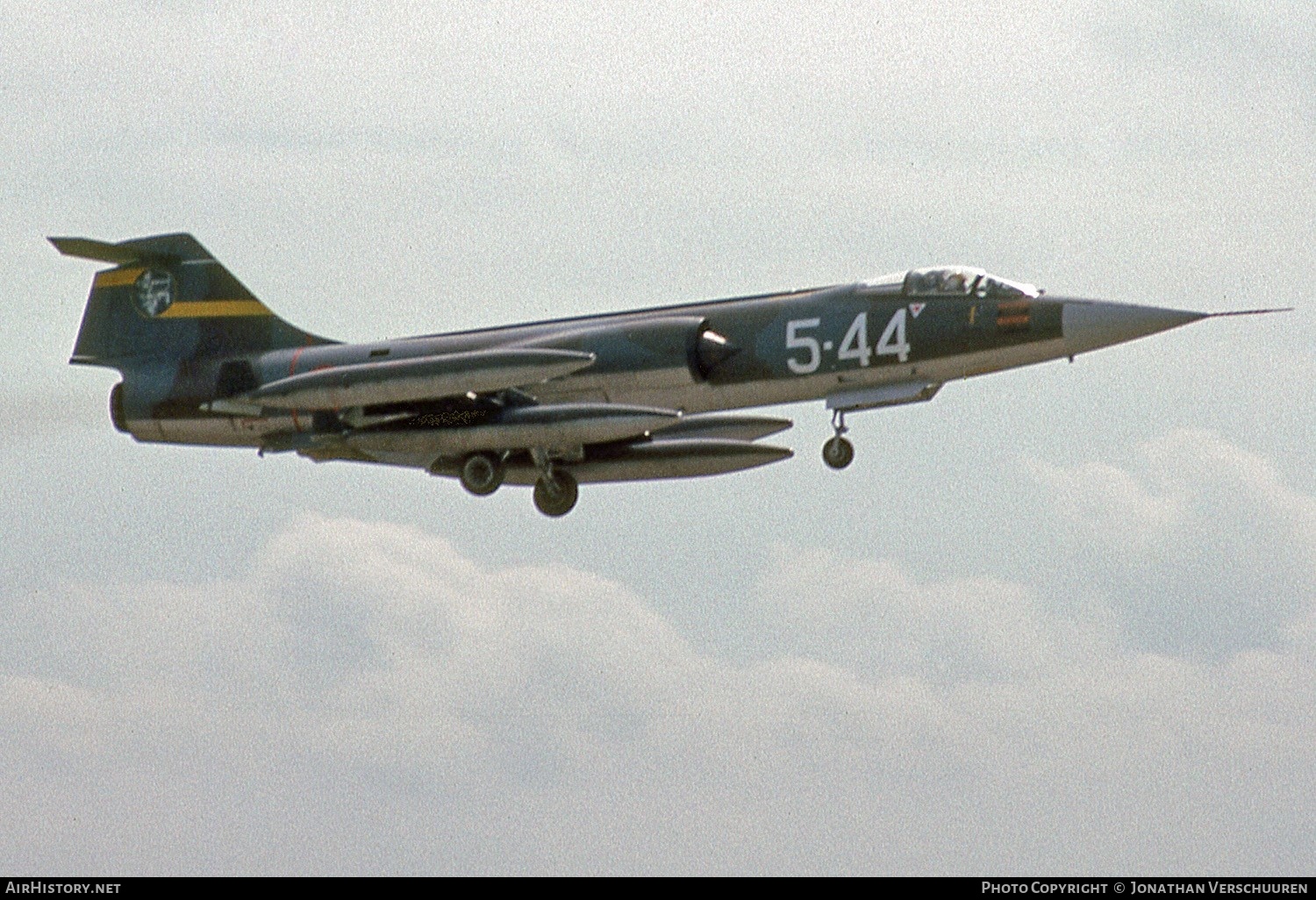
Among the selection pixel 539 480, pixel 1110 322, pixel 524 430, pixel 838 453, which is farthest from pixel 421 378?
pixel 1110 322

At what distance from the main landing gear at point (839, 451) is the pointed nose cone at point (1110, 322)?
326cm

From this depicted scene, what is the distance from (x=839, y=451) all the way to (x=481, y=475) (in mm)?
5360

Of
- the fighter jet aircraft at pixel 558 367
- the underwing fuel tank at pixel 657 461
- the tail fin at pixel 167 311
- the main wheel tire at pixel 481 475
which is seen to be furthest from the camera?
the tail fin at pixel 167 311

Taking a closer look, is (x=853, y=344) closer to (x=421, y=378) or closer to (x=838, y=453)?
(x=838, y=453)

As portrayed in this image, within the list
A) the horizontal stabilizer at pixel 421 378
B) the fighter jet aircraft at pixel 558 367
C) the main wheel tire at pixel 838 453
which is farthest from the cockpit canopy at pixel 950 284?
the horizontal stabilizer at pixel 421 378

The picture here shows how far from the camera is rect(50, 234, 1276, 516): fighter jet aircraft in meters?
27.0

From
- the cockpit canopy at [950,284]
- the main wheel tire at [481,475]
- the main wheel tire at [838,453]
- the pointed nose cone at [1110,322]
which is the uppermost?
the cockpit canopy at [950,284]

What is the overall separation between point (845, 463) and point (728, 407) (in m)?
2.13

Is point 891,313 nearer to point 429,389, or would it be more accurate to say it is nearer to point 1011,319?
point 1011,319

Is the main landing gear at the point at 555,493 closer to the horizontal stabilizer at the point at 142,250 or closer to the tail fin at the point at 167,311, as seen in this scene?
the tail fin at the point at 167,311

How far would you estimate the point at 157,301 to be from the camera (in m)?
31.3

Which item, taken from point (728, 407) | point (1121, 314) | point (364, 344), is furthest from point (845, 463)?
point (364, 344)

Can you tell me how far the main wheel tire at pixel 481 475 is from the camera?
28906 millimetres

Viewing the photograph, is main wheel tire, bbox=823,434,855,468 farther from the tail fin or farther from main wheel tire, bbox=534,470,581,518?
the tail fin
